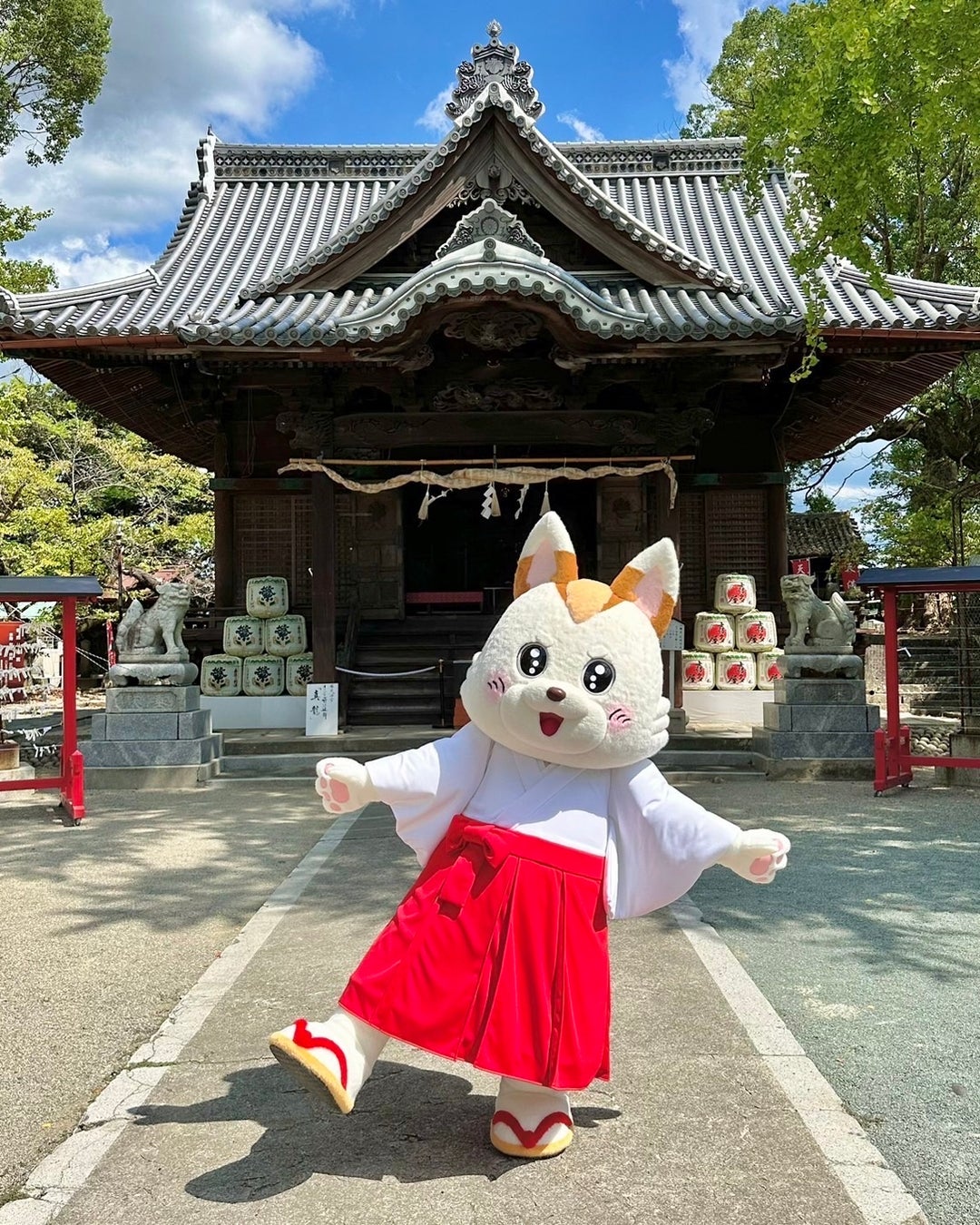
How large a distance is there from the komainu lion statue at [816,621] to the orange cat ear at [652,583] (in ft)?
21.4

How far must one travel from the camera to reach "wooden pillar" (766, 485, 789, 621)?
12500 millimetres

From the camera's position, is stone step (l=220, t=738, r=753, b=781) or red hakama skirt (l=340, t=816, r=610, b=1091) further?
stone step (l=220, t=738, r=753, b=781)

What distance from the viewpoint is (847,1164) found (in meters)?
2.52

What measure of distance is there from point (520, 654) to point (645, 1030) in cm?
163

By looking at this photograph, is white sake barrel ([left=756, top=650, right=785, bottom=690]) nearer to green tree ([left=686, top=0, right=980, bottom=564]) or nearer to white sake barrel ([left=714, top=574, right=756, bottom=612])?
white sake barrel ([left=714, top=574, right=756, bottom=612])

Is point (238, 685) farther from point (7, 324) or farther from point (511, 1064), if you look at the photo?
point (511, 1064)

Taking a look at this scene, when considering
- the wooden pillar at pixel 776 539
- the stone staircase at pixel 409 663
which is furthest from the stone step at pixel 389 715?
the wooden pillar at pixel 776 539

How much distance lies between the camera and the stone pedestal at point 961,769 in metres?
8.49

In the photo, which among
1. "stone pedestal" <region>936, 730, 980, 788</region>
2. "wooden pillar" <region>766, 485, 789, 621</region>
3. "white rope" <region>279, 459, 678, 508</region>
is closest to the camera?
"stone pedestal" <region>936, 730, 980, 788</region>

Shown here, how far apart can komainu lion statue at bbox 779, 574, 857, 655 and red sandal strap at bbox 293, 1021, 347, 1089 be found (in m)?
7.46

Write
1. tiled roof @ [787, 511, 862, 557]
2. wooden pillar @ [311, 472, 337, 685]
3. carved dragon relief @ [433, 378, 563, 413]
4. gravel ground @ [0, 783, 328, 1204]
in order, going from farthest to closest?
tiled roof @ [787, 511, 862, 557] → carved dragon relief @ [433, 378, 563, 413] → wooden pillar @ [311, 472, 337, 685] → gravel ground @ [0, 783, 328, 1204]

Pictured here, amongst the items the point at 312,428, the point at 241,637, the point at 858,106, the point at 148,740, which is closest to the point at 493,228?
the point at 312,428

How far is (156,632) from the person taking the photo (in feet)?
29.9

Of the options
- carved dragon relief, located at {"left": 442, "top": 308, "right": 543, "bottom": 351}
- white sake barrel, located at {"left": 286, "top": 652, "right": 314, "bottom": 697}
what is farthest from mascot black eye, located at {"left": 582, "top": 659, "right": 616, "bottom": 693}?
white sake barrel, located at {"left": 286, "top": 652, "right": 314, "bottom": 697}
